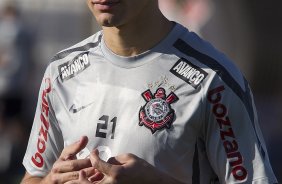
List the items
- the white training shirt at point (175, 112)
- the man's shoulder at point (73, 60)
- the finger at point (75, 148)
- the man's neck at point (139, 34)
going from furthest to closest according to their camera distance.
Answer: the man's shoulder at point (73, 60) < the man's neck at point (139, 34) < the white training shirt at point (175, 112) < the finger at point (75, 148)

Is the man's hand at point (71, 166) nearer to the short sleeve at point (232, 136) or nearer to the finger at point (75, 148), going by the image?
the finger at point (75, 148)

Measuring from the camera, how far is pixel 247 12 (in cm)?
1163

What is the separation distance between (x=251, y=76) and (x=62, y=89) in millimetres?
6752

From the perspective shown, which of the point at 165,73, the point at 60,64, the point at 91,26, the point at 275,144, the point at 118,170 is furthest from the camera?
the point at 91,26

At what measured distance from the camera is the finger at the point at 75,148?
15.4 feet

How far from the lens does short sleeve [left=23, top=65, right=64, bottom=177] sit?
5172 mm

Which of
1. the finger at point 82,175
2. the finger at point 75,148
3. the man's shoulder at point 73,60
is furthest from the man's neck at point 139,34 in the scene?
the finger at point 82,175

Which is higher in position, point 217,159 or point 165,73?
point 165,73

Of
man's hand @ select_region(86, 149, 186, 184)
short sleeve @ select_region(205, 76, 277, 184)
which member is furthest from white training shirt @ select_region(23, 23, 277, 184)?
man's hand @ select_region(86, 149, 186, 184)

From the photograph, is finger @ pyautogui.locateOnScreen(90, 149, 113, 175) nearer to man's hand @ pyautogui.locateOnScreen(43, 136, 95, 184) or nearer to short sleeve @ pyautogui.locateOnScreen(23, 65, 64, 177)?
man's hand @ pyautogui.locateOnScreen(43, 136, 95, 184)

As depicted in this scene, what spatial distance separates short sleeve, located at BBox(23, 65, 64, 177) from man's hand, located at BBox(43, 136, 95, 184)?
44 cm

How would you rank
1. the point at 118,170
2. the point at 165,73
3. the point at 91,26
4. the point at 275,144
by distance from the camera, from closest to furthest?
the point at 118,170 < the point at 165,73 < the point at 275,144 < the point at 91,26

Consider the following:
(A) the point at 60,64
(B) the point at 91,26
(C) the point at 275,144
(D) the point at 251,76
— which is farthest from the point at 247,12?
(A) the point at 60,64

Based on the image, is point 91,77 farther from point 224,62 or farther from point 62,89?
point 224,62
